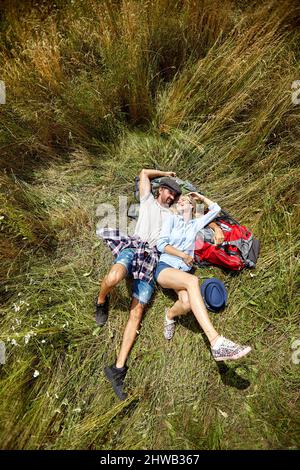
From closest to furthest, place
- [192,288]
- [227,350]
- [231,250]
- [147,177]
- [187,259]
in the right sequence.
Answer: [227,350]
[192,288]
[187,259]
[231,250]
[147,177]

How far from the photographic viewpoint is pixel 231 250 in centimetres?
398

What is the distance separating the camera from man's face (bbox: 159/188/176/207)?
4066 mm

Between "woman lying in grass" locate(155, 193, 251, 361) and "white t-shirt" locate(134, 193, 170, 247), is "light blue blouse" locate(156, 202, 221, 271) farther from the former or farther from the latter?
"white t-shirt" locate(134, 193, 170, 247)

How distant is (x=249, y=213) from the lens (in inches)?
169

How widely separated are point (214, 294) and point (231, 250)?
53 centimetres

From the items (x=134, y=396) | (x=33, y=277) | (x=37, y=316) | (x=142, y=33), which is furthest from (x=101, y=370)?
(x=142, y=33)

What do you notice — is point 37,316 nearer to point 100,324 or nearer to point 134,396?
point 100,324

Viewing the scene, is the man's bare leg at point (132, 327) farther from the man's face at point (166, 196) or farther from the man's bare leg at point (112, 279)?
the man's face at point (166, 196)

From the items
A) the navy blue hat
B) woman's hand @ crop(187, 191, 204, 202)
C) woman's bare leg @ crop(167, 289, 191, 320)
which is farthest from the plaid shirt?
woman's hand @ crop(187, 191, 204, 202)

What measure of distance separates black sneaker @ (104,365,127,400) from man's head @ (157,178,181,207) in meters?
1.86

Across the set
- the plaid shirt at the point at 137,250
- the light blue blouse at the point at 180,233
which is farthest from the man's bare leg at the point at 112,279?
the light blue blouse at the point at 180,233

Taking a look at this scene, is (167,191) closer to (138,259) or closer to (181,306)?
(138,259)

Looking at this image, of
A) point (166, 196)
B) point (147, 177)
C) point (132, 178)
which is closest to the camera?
point (166, 196)

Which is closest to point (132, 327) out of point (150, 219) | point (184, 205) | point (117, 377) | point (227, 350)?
point (117, 377)
